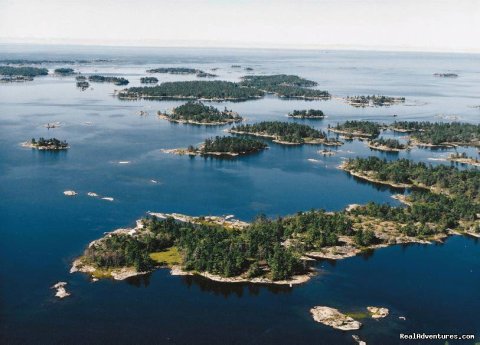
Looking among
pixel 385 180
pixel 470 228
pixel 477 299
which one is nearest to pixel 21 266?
pixel 477 299

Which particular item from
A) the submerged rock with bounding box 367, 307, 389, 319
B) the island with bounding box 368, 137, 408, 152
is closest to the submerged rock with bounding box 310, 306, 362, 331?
Answer: the submerged rock with bounding box 367, 307, 389, 319

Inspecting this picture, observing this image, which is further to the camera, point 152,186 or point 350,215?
point 152,186

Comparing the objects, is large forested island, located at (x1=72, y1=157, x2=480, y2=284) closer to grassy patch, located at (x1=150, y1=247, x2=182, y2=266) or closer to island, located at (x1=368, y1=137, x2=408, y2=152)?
grassy patch, located at (x1=150, y1=247, x2=182, y2=266)

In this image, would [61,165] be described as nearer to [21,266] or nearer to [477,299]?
[21,266]

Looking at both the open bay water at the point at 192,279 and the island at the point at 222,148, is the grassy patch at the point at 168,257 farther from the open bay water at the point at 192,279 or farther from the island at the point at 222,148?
the island at the point at 222,148

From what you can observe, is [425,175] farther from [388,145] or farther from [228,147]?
[228,147]

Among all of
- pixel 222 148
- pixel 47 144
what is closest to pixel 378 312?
pixel 222 148

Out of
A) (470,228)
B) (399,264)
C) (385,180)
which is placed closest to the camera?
(399,264)

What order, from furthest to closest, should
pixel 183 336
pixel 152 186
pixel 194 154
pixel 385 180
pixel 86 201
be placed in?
Result: pixel 194 154
pixel 385 180
pixel 152 186
pixel 86 201
pixel 183 336
